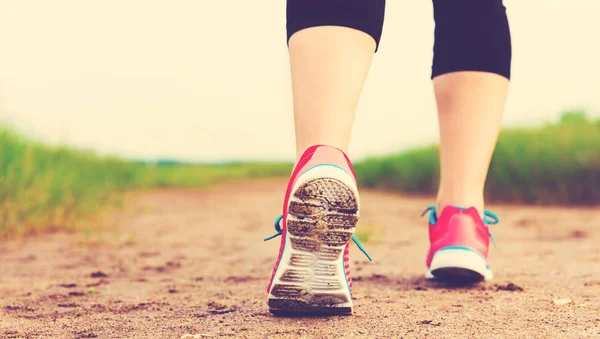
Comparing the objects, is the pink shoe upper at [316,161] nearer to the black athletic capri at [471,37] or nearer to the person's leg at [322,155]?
the person's leg at [322,155]

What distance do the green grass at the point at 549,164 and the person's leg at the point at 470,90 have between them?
353 cm

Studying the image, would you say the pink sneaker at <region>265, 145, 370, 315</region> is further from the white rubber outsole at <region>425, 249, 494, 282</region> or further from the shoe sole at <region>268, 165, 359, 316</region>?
the white rubber outsole at <region>425, 249, 494, 282</region>

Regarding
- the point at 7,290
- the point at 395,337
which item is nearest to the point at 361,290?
the point at 395,337

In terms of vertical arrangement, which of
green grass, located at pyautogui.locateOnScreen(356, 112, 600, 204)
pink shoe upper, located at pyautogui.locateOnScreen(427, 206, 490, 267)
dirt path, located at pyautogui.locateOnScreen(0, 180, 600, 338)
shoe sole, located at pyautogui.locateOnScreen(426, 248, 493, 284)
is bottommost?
dirt path, located at pyautogui.locateOnScreen(0, 180, 600, 338)

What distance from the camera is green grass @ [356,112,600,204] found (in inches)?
177

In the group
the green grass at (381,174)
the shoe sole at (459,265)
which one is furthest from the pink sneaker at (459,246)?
the green grass at (381,174)

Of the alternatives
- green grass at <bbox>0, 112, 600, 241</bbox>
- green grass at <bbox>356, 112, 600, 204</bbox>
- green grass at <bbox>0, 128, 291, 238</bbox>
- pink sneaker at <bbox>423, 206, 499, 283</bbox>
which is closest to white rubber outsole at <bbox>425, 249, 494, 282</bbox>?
pink sneaker at <bbox>423, 206, 499, 283</bbox>

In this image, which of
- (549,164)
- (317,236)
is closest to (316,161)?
(317,236)

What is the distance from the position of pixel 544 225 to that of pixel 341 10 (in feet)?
9.00

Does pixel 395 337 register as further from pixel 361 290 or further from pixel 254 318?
pixel 361 290

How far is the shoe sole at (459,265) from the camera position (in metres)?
1.34

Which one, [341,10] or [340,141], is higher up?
[341,10]

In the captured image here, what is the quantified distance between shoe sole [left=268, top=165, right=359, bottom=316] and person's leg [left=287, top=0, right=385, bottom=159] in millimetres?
110

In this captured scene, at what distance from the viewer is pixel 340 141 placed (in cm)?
100
